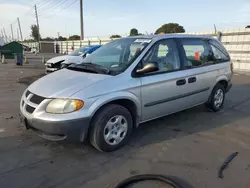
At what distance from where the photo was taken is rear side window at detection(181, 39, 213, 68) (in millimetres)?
4586

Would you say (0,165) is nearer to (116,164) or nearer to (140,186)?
(116,164)

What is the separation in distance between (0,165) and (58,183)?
3.09 ft

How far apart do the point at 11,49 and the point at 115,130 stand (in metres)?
18.9

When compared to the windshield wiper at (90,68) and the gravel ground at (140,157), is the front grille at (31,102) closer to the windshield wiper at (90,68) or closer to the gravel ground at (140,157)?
the gravel ground at (140,157)

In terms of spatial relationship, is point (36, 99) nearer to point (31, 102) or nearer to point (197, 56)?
point (31, 102)

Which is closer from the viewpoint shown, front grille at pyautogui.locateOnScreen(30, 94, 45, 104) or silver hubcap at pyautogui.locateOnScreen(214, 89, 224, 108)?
front grille at pyautogui.locateOnScreen(30, 94, 45, 104)

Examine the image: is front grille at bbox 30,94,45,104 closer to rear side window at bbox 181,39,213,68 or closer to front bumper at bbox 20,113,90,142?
front bumper at bbox 20,113,90,142

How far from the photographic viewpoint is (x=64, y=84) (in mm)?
3436

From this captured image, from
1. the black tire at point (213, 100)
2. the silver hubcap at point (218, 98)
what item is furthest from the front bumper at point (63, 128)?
the silver hubcap at point (218, 98)

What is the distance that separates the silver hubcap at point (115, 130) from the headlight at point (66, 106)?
0.54m

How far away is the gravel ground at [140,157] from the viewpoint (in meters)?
2.92

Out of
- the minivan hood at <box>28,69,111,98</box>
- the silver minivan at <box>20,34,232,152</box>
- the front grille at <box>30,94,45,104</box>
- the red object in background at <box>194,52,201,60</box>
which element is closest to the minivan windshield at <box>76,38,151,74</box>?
the silver minivan at <box>20,34,232,152</box>

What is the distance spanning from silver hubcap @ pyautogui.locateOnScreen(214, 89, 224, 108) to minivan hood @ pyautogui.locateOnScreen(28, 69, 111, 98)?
3.05 meters

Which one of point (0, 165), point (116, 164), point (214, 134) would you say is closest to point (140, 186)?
point (116, 164)
